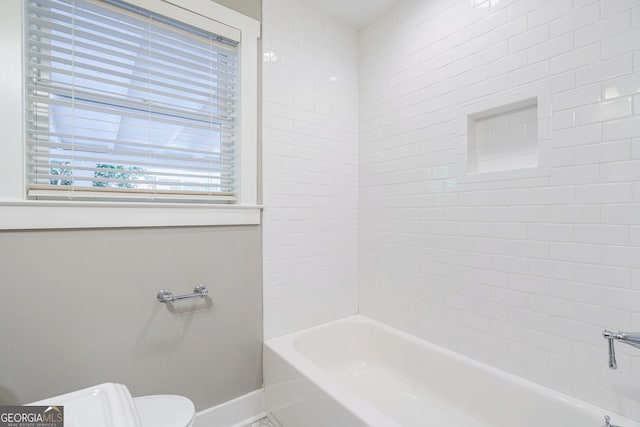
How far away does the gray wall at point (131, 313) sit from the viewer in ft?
4.13

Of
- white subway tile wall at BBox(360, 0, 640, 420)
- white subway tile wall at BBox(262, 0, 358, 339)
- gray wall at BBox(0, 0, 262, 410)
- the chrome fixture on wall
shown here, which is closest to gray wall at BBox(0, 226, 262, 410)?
gray wall at BBox(0, 0, 262, 410)

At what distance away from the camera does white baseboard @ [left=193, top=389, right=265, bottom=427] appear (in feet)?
5.61

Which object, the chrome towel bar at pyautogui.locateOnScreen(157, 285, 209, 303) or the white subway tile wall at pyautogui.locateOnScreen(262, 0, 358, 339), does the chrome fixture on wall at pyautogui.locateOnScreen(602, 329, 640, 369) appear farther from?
the chrome towel bar at pyautogui.locateOnScreen(157, 285, 209, 303)

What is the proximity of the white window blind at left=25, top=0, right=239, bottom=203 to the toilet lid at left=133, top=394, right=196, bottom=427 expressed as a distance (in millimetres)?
976

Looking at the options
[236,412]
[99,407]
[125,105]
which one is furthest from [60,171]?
[236,412]

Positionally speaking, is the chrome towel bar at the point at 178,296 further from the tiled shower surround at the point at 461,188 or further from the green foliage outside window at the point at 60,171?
the green foliage outside window at the point at 60,171

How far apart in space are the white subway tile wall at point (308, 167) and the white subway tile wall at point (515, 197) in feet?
0.70

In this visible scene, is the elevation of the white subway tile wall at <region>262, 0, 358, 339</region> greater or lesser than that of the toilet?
greater

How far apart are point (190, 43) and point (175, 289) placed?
4.59ft

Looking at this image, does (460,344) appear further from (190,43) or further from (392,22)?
(190,43)

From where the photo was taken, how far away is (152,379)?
1.54 metres

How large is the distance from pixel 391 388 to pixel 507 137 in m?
1.70

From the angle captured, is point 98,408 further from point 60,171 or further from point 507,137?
point 507,137

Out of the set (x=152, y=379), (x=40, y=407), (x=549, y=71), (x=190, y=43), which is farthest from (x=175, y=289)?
(x=549, y=71)
